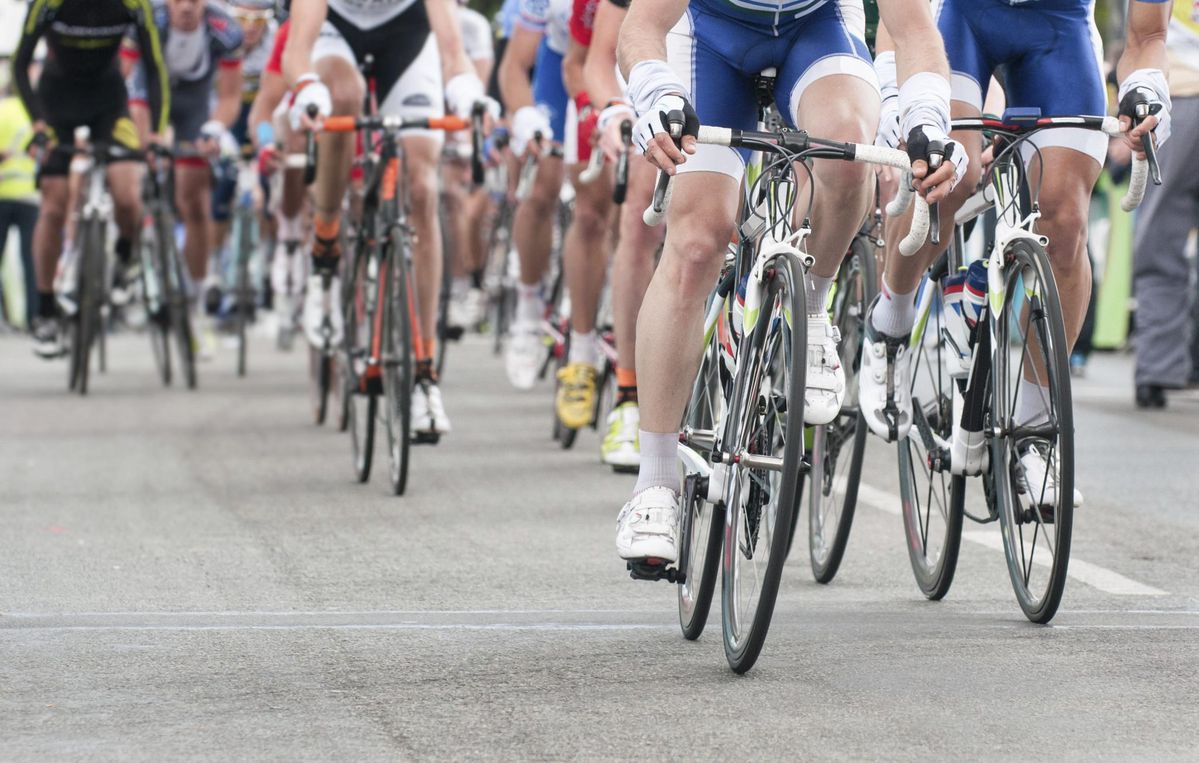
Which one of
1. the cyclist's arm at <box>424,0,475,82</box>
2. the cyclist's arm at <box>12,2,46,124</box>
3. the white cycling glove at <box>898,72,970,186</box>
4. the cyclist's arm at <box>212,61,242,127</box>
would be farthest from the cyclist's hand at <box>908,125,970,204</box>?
the cyclist's arm at <box>212,61,242,127</box>

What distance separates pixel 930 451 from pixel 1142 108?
105 centimetres

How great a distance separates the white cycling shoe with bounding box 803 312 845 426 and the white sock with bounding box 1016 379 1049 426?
0.64 m

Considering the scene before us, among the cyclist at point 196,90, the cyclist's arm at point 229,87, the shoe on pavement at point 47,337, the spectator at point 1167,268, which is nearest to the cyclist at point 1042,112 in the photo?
the spectator at point 1167,268

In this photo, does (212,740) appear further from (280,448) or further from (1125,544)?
(280,448)

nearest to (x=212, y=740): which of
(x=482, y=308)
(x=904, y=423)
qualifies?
(x=904, y=423)

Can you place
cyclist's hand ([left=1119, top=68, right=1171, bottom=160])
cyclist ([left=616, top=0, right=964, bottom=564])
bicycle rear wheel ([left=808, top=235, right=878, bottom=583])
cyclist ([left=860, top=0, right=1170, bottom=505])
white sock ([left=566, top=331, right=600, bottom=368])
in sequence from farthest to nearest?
white sock ([left=566, top=331, right=600, bottom=368])
bicycle rear wheel ([left=808, top=235, right=878, bottom=583])
cyclist ([left=860, top=0, right=1170, bottom=505])
cyclist's hand ([left=1119, top=68, right=1171, bottom=160])
cyclist ([left=616, top=0, right=964, bottom=564])

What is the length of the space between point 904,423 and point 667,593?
80 cm

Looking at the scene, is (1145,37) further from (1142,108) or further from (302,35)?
(302,35)

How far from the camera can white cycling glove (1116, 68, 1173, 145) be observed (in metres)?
5.30

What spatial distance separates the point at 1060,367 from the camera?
4.81 meters

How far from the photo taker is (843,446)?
6152mm

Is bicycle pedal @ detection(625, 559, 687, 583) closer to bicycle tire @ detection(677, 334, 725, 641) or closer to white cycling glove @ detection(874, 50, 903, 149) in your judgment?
bicycle tire @ detection(677, 334, 725, 641)

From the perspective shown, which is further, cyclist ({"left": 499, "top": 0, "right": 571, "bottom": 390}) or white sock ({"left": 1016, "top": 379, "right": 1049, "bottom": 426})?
cyclist ({"left": 499, "top": 0, "right": 571, "bottom": 390})

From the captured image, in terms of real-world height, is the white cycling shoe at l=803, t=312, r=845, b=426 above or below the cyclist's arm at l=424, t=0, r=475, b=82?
below
